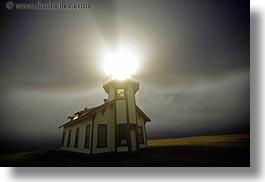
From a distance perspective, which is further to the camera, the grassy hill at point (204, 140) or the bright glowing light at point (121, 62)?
the bright glowing light at point (121, 62)

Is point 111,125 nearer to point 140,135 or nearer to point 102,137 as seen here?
point 102,137

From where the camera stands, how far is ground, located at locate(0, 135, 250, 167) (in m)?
2.21

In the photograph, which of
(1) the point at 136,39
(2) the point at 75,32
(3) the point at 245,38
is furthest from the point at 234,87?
(2) the point at 75,32

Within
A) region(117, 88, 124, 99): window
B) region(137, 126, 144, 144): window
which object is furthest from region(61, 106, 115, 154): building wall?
region(137, 126, 144, 144): window

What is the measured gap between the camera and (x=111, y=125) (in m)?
2.27

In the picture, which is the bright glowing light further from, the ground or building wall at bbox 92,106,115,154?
the ground

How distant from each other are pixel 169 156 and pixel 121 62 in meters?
0.94

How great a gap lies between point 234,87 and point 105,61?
1163 mm

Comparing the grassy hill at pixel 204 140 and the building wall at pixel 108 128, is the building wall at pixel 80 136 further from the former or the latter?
the grassy hill at pixel 204 140

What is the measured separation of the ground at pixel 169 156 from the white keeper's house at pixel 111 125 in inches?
2.7

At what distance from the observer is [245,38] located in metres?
2.23

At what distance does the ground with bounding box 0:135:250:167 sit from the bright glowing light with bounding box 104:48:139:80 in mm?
668

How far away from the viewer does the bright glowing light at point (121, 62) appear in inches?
90.7

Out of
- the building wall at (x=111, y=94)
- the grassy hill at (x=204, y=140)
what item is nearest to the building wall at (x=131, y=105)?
the building wall at (x=111, y=94)
